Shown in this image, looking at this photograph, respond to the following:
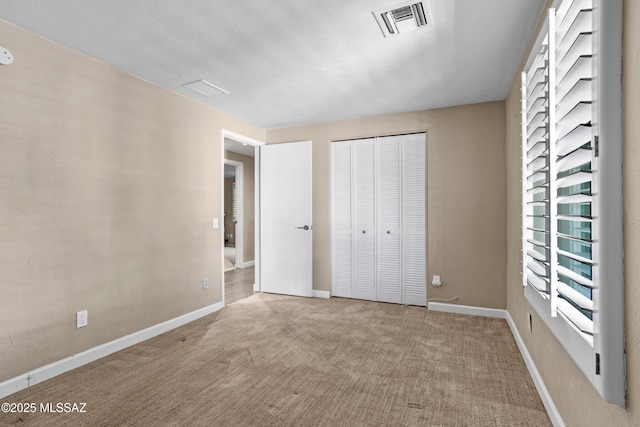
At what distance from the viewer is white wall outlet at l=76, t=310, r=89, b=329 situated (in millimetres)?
2564

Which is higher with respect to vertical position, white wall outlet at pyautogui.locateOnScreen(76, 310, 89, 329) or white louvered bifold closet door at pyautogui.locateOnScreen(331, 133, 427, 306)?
white louvered bifold closet door at pyautogui.locateOnScreen(331, 133, 427, 306)

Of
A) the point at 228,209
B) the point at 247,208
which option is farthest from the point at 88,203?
the point at 228,209

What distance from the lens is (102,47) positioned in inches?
99.0

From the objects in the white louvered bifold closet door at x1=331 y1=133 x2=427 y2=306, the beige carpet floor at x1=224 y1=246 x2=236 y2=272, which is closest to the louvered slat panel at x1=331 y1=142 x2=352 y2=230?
the white louvered bifold closet door at x1=331 y1=133 x2=427 y2=306

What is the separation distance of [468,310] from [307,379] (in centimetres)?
230

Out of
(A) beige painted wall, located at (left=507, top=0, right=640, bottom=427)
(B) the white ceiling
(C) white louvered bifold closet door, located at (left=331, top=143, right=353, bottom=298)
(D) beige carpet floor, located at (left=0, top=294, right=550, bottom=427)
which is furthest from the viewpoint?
(C) white louvered bifold closet door, located at (left=331, top=143, right=353, bottom=298)

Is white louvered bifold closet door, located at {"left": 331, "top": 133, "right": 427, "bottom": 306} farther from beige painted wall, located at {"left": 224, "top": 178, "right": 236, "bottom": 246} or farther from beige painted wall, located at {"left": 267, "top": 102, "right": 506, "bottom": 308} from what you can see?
beige painted wall, located at {"left": 224, "top": 178, "right": 236, "bottom": 246}

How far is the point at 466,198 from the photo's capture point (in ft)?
12.7

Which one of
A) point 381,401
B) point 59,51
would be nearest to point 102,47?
point 59,51

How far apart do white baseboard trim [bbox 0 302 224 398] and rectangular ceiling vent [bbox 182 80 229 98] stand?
7.62ft

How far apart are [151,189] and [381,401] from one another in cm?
268

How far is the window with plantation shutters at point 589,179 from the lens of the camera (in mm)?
1101

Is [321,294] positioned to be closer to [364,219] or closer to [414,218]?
[364,219]

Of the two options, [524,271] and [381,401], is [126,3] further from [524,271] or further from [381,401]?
[524,271]
